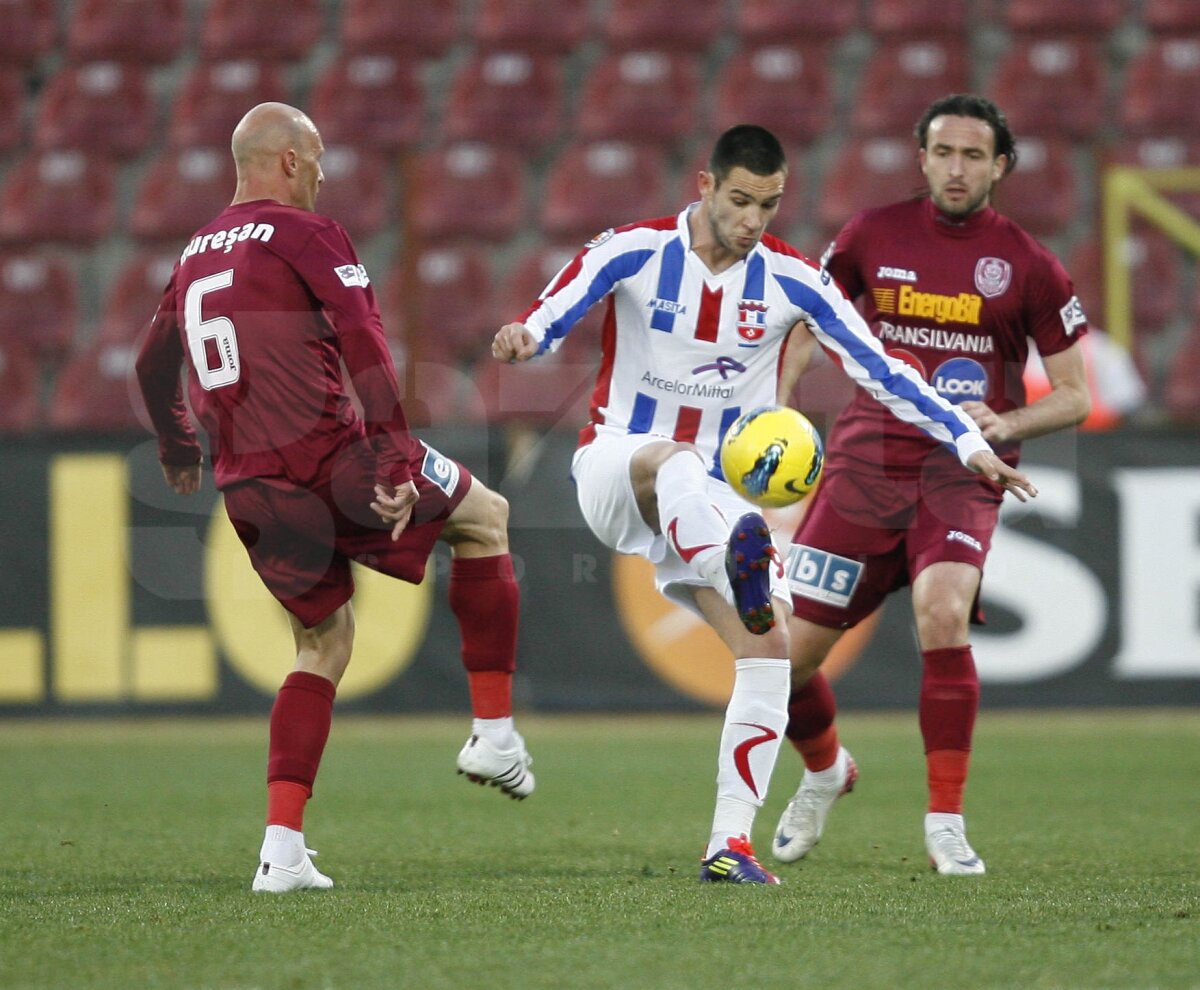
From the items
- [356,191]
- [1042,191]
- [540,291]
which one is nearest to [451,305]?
[540,291]

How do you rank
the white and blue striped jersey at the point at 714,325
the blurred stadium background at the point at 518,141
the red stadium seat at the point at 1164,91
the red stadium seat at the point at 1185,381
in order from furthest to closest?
1. the red stadium seat at the point at 1164,91
2. the blurred stadium background at the point at 518,141
3. the red stadium seat at the point at 1185,381
4. the white and blue striped jersey at the point at 714,325

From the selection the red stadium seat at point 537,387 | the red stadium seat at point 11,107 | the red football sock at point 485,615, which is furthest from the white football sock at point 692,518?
the red stadium seat at point 11,107

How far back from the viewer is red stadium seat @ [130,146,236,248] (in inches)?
470

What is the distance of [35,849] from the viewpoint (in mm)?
5227

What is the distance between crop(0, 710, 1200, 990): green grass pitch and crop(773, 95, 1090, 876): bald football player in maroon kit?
1.54 ft

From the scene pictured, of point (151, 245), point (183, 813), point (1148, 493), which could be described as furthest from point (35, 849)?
point (151, 245)

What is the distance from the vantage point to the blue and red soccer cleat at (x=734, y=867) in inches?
173

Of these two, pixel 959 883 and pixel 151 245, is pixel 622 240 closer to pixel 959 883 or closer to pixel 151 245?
pixel 959 883

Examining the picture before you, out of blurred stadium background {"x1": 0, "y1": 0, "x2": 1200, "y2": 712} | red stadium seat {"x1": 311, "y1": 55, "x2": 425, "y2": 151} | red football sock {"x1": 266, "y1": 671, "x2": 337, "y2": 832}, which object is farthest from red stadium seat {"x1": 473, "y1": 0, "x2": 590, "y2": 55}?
red football sock {"x1": 266, "y1": 671, "x2": 337, "y2": 832}

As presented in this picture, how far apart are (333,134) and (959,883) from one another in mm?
9267

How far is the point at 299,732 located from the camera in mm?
4520

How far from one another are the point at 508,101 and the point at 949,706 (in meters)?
8.30

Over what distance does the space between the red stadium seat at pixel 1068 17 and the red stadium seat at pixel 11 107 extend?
292 inches

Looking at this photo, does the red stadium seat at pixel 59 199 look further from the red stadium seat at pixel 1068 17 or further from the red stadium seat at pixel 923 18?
the red stadium seat at pixel 1068 17
